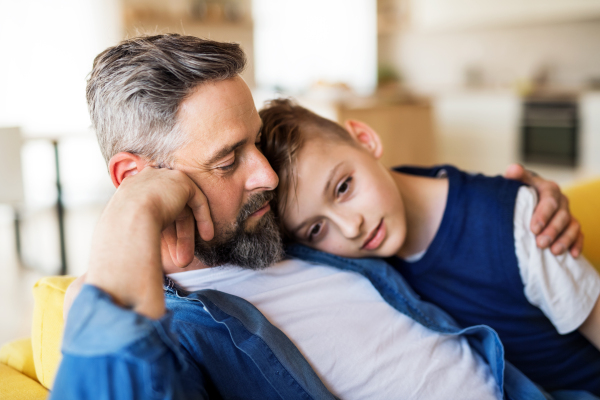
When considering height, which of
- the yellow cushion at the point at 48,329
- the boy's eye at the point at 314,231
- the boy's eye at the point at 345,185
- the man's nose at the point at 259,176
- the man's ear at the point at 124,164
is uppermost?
the man's ear at the point at 124,164

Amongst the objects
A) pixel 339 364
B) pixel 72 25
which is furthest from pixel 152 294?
pixel 72 25

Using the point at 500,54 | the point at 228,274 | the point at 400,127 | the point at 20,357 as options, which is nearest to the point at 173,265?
the point at 228,274

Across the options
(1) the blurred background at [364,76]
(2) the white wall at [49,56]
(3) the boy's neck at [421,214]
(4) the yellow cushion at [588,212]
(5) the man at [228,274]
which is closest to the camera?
(5) the man at [228,274]

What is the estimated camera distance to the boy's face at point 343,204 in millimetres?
1188

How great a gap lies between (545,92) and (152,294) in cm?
634

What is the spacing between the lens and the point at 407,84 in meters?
8.57

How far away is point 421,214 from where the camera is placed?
140cm

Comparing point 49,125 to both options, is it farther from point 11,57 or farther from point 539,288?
point 539,288

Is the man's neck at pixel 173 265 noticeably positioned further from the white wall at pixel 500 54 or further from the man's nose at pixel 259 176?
the white wall at pixel 500 54

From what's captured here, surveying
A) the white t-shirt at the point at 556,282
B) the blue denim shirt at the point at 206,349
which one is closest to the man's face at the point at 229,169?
the blue denim shirt at the point at 206,349

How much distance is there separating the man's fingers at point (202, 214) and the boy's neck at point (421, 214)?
0.61 metres

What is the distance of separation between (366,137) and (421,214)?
9.5 inches

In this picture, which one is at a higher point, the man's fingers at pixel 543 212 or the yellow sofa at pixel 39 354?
the man's fingers at pixel 543 212

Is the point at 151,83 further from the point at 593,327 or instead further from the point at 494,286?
the point at 593,327
